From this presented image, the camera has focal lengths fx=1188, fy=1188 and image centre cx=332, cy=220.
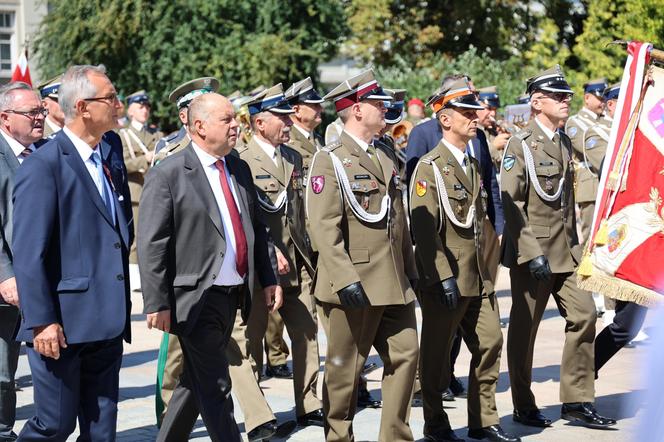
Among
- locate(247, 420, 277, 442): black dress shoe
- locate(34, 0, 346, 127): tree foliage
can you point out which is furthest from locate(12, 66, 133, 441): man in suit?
locate(34, 0, 346, 127): tree foliage

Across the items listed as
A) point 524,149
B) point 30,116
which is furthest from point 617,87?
point 30,116

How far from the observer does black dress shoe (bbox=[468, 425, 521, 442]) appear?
23.1 feet

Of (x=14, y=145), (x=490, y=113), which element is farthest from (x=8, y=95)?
(x=490, y=113)

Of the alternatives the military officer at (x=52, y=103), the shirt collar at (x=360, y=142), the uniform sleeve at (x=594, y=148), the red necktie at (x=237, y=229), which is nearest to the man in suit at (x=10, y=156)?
the red necktie at (x=237, y=229)

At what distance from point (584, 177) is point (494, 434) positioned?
212 inches

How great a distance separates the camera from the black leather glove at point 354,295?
20.7 ft

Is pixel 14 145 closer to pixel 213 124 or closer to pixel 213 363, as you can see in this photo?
pixel 213 124

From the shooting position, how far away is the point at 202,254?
18.9 ft

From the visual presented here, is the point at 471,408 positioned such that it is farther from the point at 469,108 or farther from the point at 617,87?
the point at 617,87

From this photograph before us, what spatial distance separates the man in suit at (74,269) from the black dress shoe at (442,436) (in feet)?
7.81

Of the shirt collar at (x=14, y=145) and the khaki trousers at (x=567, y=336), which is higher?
the shirt collar at (x=14, y=145)

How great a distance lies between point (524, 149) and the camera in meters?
7.78

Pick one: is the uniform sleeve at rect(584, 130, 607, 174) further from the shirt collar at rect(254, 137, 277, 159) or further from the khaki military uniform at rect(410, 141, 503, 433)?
the khaki military uniform at rect(410, 141, 503, 433)

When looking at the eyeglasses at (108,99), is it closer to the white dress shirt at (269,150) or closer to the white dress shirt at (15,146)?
the white dress shirt at (15,146)
